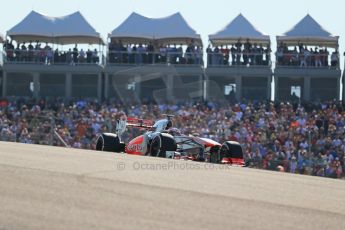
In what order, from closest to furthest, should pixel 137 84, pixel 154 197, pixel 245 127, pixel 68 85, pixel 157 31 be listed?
pixel 154 197 → pixel 137 84 → pixel 245 127 → pixel 157 31 → pixel 68 85

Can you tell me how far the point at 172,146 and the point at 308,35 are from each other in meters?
17.2

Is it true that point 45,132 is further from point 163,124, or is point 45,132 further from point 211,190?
point 211,190

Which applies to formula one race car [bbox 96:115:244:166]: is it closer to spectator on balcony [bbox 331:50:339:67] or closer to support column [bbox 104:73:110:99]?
spectator on balcony [bbox 331:50:339:67]

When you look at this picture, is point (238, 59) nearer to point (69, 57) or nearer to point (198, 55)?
point (198, 55)

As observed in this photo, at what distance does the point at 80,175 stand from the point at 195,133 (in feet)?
44.2

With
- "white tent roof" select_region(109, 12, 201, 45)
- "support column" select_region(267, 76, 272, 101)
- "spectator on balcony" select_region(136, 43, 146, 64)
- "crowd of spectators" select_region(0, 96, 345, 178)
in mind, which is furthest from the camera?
"white tent roof" select_region(109, 12, 201, 45)

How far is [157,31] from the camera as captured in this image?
33.4 metres

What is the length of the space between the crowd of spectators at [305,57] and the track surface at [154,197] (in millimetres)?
20820

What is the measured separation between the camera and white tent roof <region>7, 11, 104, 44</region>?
34.4 m

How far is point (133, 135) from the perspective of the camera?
2320 cm

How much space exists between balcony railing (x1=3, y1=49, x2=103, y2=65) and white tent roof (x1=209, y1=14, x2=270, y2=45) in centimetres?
550

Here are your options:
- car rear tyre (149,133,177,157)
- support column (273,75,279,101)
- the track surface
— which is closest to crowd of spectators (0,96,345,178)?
support column (273,75,279,101)

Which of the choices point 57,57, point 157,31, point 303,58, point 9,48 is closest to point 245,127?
point 303,58

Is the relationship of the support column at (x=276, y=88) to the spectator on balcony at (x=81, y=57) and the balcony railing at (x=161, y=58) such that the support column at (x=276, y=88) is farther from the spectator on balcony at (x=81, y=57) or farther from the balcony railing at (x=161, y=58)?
the spectator on balcony at (x=81, y=57)
